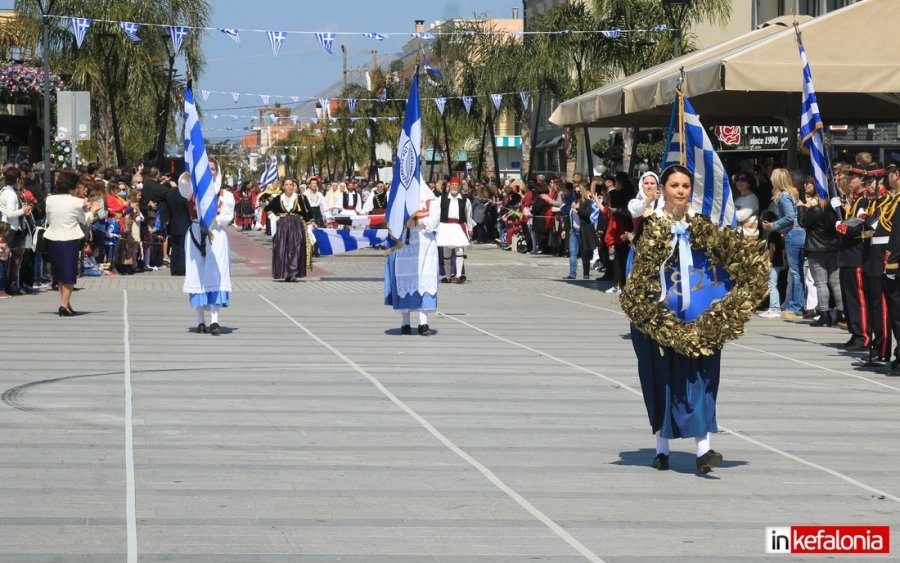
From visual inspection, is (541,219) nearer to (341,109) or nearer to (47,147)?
(47,147)

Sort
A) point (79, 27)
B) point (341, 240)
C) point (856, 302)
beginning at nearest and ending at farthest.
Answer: point (856, 302)
point (341, 240)
point (79, 27)

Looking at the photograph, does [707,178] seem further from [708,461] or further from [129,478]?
[129,478]

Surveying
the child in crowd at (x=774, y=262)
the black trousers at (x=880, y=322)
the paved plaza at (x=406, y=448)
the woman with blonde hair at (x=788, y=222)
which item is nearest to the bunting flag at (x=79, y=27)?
the paved plaza at (x=406, y=448)

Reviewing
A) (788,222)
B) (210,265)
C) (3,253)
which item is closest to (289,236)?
(3,253)

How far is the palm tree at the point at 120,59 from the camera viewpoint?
46.3m

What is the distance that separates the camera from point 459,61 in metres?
58.4

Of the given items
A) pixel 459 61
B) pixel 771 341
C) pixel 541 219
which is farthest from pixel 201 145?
pixel 459 61

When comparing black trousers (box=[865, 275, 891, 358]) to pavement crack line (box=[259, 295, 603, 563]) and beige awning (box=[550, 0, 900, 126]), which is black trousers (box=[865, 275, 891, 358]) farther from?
pavement crack line (box=[259, 295, 603, 563])

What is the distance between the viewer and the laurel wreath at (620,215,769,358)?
8.12m

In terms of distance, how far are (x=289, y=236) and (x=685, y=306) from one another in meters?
18.2

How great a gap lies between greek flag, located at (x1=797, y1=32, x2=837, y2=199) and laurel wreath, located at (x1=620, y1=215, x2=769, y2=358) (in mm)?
7636

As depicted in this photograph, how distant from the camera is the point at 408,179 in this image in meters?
16.4

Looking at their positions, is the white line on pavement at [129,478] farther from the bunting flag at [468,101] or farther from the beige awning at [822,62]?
the bunting flag at [468,101]

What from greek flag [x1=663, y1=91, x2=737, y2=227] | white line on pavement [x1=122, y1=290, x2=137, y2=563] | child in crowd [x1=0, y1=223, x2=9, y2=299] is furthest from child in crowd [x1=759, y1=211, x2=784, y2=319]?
child in crowd [x1=0, y1=223, x2=9, y2=299]
